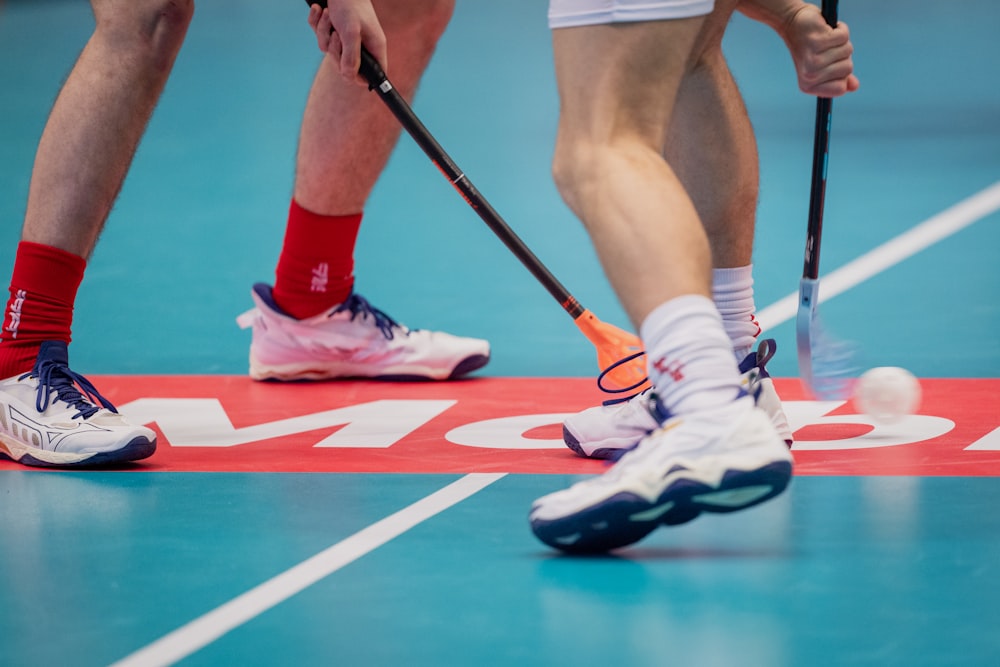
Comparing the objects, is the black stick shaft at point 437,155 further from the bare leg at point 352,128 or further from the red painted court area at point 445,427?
the bare leg at point 352,128

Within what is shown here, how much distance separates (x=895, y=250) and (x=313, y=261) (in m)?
1.89

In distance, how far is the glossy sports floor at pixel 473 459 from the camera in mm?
1632

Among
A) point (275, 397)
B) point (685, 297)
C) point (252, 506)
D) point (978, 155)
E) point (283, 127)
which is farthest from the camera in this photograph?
point (283, 127)

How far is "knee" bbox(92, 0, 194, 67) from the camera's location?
8.60ft

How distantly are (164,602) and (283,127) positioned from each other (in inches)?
197

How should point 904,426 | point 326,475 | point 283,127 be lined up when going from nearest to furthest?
point 326,475 < point 904,426 < point 283,127

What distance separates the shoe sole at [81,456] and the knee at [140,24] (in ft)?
2.27

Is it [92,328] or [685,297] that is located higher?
[92,328]

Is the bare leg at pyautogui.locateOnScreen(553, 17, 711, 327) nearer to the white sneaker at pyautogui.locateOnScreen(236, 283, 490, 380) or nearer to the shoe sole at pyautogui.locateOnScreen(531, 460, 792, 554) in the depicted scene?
the shoe sole at pyautogui.locateOnScreen(531, 460, 792, 554)

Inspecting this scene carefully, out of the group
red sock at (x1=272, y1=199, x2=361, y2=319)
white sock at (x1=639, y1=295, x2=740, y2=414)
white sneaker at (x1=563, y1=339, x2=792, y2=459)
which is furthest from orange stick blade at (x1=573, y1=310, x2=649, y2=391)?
white sock at (x1=639, y1=295, x2=740, y2=414)

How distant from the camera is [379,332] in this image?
11.2 feet

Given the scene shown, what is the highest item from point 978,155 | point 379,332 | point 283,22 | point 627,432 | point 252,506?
point 283,22

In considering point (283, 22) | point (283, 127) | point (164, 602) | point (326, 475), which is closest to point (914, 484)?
point (326, 475)

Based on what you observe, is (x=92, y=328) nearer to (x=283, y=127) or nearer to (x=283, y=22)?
(x=283, y=127)
